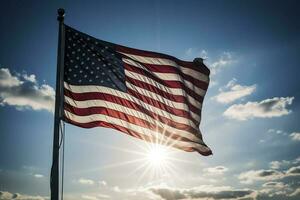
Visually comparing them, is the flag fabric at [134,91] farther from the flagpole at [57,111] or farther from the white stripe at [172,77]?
the flagpole at [57,111]

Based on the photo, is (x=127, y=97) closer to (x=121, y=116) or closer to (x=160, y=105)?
(x=121, y=116)

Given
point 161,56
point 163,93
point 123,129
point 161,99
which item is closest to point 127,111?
point 123,129

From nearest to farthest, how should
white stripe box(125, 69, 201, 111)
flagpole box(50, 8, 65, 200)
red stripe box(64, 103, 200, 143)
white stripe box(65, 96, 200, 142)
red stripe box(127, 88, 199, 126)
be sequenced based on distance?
1. flagpole box(50, 8, 65, 200)
2. red stripe box(64, 103, 200, 143)
3. white stripe box(65, 96, 200, 142)
4. red stripe box(127, 88, 199, 126)
5. white stripe box(125, 69, 201, 111)

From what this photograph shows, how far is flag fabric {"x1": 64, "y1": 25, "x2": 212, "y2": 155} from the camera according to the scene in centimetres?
1402

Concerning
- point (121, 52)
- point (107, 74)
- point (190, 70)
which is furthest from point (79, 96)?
point (190, 70)

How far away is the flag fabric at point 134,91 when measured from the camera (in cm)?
1402

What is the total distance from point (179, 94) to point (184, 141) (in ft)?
7.11

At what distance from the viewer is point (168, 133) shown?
15.4m

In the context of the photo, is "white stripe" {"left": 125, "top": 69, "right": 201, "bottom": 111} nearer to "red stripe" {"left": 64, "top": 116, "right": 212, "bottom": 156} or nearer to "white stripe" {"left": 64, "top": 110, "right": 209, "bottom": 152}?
"white stripe" {"left": 64, "top": 110, "right": 209, "bottom": 152}

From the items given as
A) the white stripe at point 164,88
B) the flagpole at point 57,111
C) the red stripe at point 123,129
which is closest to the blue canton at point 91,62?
the white stripe at point 164,88

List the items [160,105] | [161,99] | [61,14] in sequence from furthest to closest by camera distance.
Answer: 1. [161,99]
2. [160,105]
3. [61,14]

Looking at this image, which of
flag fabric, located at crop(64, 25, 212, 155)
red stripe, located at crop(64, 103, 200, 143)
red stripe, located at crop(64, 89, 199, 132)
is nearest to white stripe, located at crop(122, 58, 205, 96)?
flag fabric, located at crop(64, 25, 212, 155)

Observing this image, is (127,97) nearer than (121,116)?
No

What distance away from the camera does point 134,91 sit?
15172 millimetres
